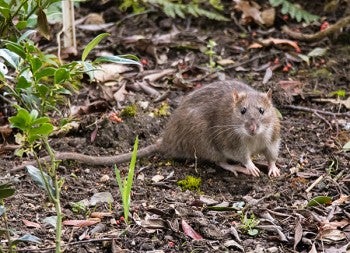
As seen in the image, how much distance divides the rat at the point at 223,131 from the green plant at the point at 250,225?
3.62ft

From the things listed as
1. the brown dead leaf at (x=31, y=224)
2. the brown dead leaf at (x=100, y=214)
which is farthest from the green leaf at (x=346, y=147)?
the brown dead leaf at (x=31, y=224)

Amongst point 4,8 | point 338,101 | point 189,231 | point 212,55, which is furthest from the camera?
point 212,55

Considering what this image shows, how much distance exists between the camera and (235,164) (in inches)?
254

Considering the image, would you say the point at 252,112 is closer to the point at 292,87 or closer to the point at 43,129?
the point at 292,87

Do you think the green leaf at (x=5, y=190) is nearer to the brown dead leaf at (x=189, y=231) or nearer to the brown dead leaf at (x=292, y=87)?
the brown dead leaf at (x=189, y=231)

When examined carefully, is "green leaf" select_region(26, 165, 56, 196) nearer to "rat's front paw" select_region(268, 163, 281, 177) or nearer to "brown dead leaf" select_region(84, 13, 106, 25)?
"rat's front paw" select_region(268, 163, 281, 177)

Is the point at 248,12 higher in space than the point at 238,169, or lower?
higher

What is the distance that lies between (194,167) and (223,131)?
0.45 m

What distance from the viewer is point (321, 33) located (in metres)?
8.48

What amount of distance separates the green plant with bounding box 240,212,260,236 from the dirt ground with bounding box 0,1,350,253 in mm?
23

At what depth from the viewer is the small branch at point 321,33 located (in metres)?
8.29

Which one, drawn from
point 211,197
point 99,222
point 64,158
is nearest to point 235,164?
point 211,197

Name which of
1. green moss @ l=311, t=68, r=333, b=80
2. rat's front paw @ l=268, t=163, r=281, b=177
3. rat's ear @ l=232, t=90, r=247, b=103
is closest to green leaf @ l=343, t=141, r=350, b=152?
rat's front paw @ l=268, t=163, r=281, b=177

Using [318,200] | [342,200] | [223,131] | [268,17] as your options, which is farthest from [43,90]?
[268,17]
